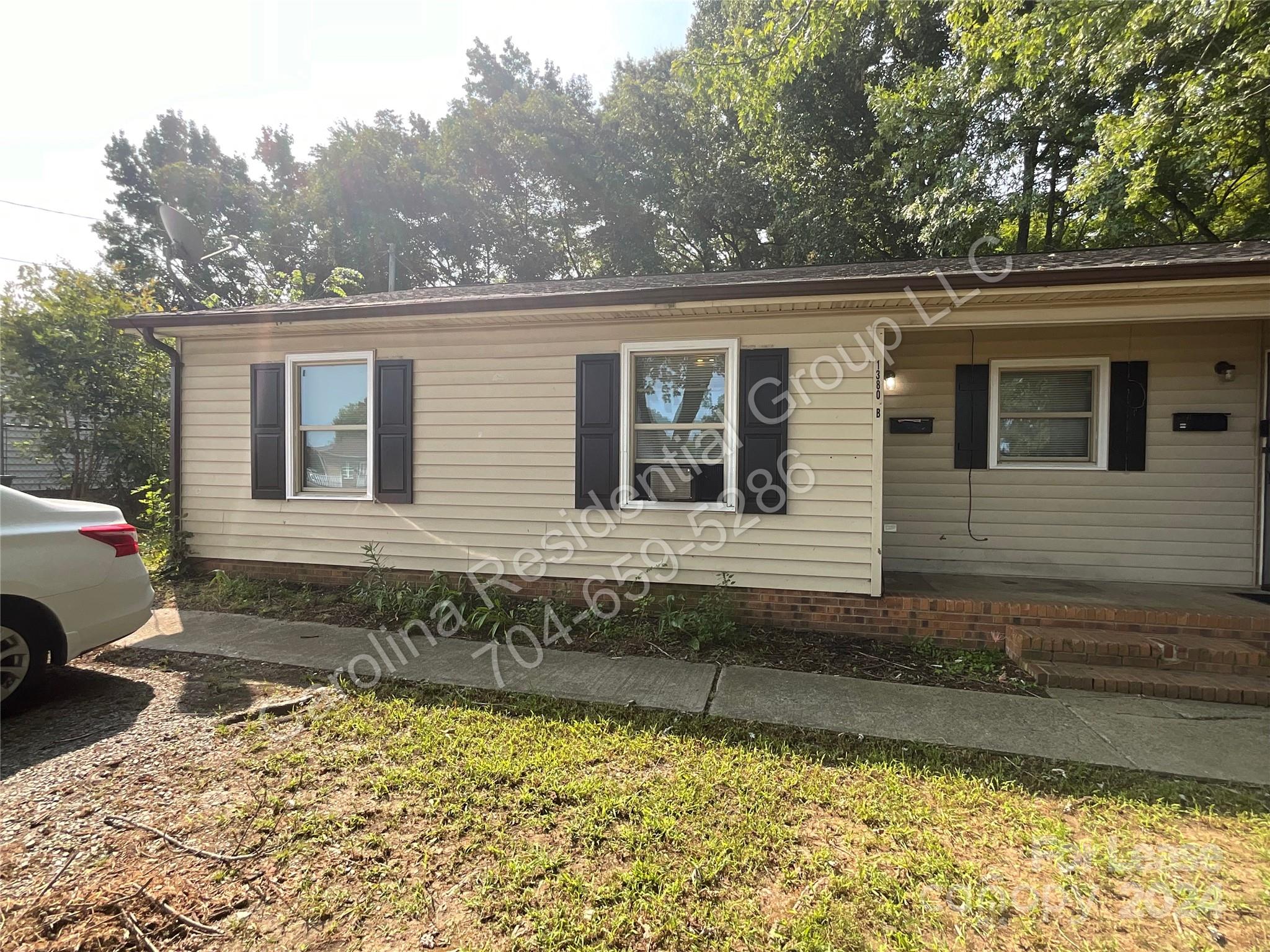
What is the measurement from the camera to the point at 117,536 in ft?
10.5

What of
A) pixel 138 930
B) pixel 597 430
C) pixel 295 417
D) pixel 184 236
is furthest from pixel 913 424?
pixel 184 236

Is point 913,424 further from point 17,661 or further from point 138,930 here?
point 17,661

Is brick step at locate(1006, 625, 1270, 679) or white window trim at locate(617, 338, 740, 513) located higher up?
white window trim at locate(617, 338, 740, 513)

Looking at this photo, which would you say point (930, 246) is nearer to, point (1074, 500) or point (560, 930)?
point (1074, 500)

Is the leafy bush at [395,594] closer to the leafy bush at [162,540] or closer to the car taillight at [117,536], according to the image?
the car taillight at [117,536]

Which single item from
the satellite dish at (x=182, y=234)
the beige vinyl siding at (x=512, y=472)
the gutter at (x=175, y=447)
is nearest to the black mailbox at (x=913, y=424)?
the beige vinyl siding at (x=512, y=472)

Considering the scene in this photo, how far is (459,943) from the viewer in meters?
1.57

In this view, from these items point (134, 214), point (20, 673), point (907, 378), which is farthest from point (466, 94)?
point (20, 673)

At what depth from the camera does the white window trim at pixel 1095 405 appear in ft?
16.5

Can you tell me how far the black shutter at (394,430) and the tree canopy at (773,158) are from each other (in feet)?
23.3

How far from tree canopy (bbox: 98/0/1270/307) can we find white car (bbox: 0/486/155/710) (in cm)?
940

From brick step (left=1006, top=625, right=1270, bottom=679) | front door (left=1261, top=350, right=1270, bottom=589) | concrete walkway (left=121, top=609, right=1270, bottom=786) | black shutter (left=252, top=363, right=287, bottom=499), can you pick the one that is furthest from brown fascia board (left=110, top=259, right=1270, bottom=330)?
concrete walkway (left=121, top=609, right=1270, bottom=786)

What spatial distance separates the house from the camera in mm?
4238

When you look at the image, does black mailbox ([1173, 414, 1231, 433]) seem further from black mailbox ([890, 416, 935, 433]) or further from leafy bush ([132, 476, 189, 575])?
leafy bush ([132, 476, 189, 575])
